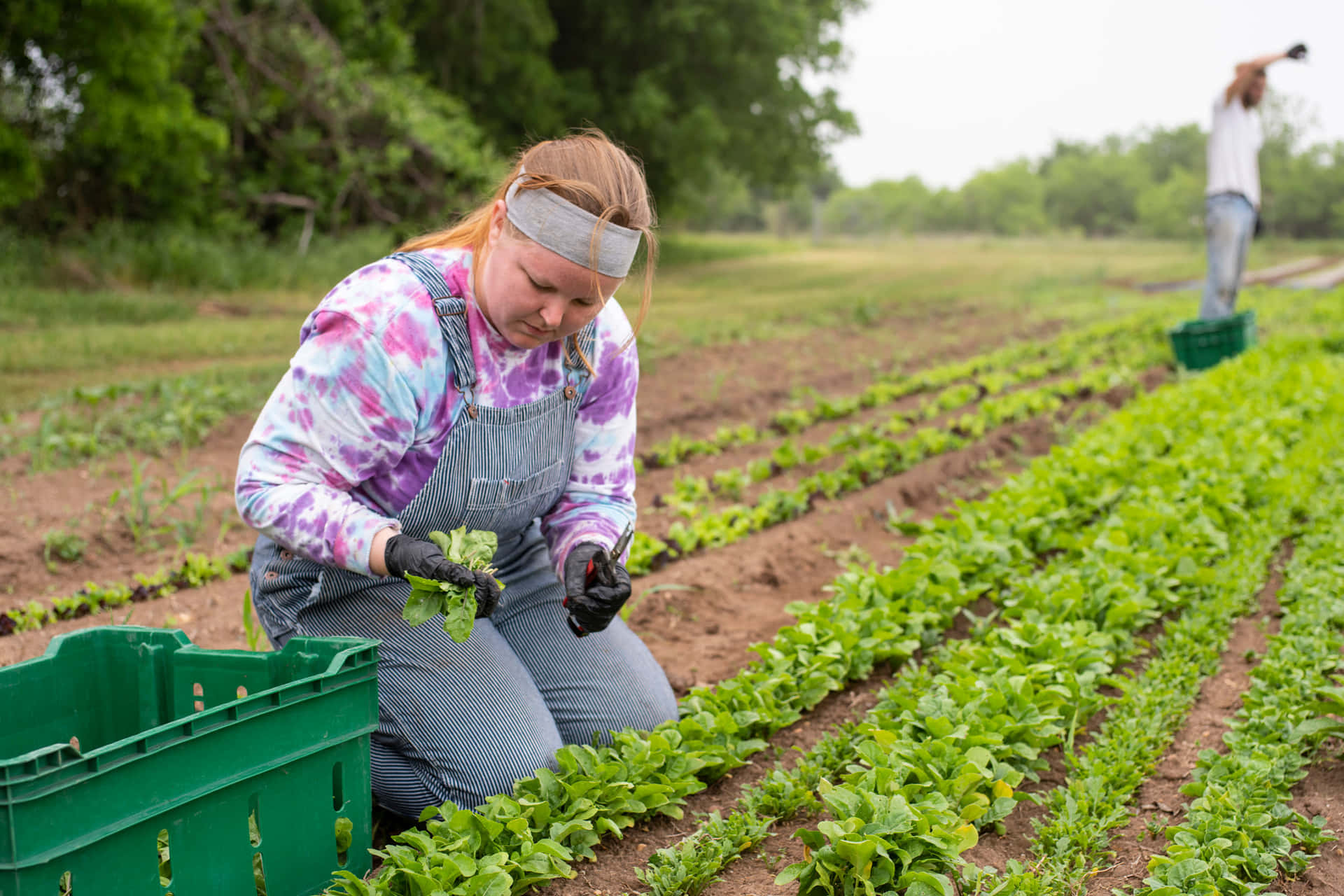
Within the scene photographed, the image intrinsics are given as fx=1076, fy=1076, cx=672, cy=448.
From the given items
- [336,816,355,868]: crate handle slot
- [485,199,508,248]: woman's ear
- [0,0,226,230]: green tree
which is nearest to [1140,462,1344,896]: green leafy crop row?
[336,816,355,868]: crate handle slot

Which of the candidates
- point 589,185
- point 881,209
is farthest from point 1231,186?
point 881,209

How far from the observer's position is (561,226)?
245 centimetres

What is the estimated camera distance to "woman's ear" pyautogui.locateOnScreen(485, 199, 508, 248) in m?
2.59

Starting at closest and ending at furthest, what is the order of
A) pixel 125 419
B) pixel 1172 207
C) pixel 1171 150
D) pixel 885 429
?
pixel 125 419
pixel 885 429
pixel 1172 207
pixel 1171 150

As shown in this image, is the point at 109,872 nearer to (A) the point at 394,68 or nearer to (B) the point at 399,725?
(B) the point at 399,725

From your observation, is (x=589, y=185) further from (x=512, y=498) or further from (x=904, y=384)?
(x=904, y=384)

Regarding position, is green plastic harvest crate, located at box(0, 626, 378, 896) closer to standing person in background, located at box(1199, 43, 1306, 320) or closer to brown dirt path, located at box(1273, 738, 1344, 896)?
brown dirt path, located at box(1273, 738, 1344, 896)

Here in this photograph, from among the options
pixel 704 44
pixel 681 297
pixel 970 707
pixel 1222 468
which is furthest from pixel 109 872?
pixel 704 44

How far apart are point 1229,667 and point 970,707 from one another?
1.23 metres

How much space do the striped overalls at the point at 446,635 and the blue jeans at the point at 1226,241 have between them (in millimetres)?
7533

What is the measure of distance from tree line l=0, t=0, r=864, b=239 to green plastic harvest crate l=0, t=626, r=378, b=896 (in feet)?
11.5

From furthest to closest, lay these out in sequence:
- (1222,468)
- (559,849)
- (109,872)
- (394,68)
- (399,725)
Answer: (394,68) → (1222,468) → (399,725) → (559,849) → (109,872)

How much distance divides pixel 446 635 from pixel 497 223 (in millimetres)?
1036

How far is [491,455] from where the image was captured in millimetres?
2701
